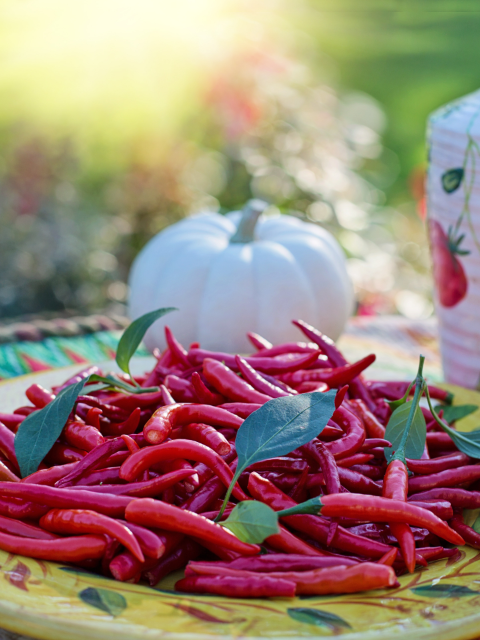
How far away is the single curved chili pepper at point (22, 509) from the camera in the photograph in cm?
82

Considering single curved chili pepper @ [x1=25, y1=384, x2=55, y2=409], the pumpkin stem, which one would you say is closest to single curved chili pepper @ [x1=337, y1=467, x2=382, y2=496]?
single curved chili pepper @ [x1=25, y1=384, x2=55, y2=409]

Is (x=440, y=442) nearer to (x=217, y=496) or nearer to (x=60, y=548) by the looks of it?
(x=217, y=496)

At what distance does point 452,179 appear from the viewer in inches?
56.8

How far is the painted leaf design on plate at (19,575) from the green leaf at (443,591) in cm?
38

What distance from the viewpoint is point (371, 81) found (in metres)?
5.79

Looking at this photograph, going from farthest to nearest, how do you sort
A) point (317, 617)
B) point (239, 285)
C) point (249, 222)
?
point (249, 222)
point (239, 285)
point (317, 617)

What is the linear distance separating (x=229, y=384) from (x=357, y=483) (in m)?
0.24

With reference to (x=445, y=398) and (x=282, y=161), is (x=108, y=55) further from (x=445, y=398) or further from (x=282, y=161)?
(x=445, y=398)


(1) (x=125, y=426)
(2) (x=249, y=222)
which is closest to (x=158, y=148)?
(2) (x=249, y=222)

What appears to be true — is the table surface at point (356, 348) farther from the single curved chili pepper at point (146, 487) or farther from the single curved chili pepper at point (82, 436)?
the single curved chili pepper at point (146, 487)

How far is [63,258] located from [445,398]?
1910mm

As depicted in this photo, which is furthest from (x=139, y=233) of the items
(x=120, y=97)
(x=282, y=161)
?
(x=120, y=97)

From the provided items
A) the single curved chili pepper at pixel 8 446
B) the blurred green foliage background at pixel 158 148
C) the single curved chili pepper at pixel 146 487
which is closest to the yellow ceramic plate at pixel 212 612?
the single curved chili pepper at pixel 146 487

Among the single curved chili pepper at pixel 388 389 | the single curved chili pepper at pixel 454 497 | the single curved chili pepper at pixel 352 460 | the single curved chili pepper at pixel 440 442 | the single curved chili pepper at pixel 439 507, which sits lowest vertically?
the single curved chili pepper at pixel 388 389
